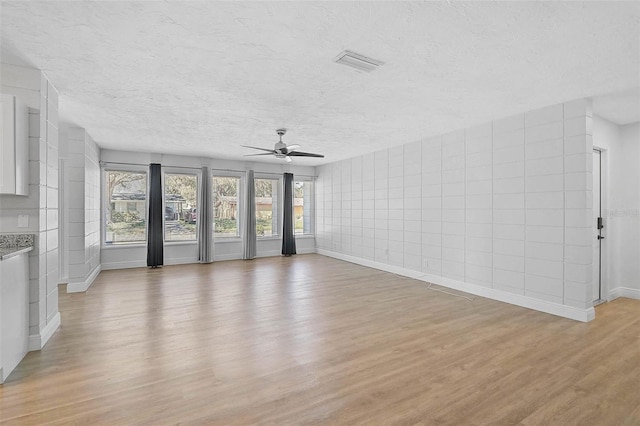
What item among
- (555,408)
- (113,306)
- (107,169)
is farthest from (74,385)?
(107,169)

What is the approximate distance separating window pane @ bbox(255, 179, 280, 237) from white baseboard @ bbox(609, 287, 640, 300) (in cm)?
743

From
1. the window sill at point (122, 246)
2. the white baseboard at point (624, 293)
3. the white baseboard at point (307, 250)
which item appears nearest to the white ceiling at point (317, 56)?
the white baseboard at point (624, 293)

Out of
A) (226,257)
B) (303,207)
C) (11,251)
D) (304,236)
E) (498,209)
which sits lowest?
(226,257)

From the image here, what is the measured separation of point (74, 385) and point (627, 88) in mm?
6119

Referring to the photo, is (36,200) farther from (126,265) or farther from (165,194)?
(165,194)

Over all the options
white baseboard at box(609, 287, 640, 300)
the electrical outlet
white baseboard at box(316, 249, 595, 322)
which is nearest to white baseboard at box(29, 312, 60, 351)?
the electrical outlet

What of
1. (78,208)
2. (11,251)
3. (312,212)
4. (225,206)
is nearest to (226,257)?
(225,206)

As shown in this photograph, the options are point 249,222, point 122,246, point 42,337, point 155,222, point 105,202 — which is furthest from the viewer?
point 249,222

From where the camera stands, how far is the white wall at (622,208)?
4.63 metres

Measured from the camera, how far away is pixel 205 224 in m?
7.88

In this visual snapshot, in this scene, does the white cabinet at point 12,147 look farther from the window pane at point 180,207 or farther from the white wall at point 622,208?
the white wall at point 622,208

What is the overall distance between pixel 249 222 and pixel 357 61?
6330 millimetres

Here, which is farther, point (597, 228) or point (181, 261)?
point (181, 261)

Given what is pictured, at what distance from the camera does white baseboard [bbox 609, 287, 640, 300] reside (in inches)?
183
